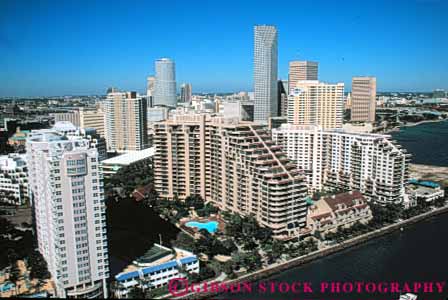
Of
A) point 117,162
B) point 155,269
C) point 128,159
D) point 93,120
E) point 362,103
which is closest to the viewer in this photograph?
point 155,269

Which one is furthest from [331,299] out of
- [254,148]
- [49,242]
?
[49,242]

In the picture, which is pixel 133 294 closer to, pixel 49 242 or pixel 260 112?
pixel 49 242

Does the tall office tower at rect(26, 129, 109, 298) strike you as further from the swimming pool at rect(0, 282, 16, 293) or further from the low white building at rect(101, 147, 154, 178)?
the low white building at rect(101, 147, 154, 178)

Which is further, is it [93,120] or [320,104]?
[93,120]

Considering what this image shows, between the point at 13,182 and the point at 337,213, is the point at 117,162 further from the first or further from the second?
the point at 337,213

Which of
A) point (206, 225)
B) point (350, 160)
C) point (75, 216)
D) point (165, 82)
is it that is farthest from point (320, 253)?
point (165, 82)

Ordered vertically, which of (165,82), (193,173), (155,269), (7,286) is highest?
(165,82)

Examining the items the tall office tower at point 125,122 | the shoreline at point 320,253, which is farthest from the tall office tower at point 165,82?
the shoreline at point 320,253
